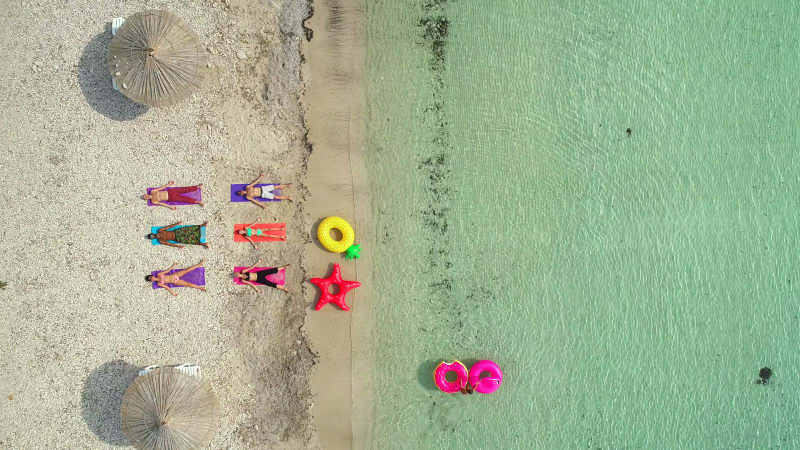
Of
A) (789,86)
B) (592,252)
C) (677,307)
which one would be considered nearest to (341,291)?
(592,252)

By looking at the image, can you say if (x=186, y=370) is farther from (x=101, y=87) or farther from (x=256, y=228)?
(x=101, y=87)

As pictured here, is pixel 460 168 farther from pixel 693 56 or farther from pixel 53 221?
pixel 53 221

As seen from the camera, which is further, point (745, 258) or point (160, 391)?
point (745, 258)

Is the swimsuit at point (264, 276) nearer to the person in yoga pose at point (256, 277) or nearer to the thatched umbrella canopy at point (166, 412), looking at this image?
the person in yoga pose at point (256, 277)

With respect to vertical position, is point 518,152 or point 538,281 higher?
point 518,152

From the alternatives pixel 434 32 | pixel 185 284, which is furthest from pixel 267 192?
pixel 434 32

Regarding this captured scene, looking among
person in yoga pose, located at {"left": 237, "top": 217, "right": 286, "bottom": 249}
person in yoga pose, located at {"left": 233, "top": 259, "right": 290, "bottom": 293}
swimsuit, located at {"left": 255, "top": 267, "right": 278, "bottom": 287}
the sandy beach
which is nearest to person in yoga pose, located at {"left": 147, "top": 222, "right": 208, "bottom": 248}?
the sandy beach

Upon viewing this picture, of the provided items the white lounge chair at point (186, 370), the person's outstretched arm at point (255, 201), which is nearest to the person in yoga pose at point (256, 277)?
the person's outstretched arm at point (255, 201)
